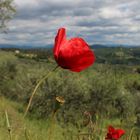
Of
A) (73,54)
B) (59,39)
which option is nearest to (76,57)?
(73,54)

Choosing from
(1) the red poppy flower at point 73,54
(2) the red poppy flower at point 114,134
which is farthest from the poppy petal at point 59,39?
(2) the red poppy flower at point 114,134

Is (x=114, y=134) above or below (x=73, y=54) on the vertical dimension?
below

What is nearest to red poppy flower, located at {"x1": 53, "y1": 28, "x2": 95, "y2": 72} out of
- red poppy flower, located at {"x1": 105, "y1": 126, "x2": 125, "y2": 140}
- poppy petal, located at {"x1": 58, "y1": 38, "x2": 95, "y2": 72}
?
poppy petal, located at {"x1": 58, "y1": 38, "x2": 95, "y2": 72}

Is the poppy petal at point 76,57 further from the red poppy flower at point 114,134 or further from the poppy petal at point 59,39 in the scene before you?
the red poppy flower at point 114,134

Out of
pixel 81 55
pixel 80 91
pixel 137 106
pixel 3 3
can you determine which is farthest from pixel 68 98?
pixel 3 3

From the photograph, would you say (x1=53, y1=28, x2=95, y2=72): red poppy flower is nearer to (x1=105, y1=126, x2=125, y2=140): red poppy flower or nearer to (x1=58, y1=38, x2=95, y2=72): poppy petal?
(x1=58, y1=38, x2=95, y2=72): poppy petal

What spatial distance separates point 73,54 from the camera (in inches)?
82.0

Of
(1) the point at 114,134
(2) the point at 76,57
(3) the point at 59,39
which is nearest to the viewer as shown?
(2) the point at 76,57

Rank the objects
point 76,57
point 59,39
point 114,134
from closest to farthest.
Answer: point 76,57 < point 59,39 < point 114,134

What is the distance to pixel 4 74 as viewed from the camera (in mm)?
29516

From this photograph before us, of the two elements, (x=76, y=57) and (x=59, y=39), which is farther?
(x=59, y=39)

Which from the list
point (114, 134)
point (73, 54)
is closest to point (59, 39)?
point (73, 54)

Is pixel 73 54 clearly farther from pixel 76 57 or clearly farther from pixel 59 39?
pixel 59 39

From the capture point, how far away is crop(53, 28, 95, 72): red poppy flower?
2.02m
